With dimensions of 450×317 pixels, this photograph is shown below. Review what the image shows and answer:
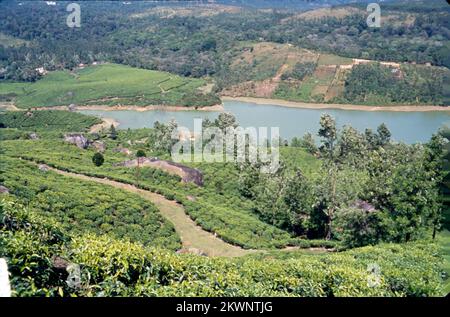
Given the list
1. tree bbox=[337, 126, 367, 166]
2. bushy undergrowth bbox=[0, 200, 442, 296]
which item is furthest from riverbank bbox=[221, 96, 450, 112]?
bushy undergrowth bbox=[0, 200, 442, 296]

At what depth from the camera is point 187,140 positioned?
29312mm

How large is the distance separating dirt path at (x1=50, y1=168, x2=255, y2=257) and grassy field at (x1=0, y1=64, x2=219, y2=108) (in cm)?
3427

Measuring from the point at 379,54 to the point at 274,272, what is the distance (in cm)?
5541

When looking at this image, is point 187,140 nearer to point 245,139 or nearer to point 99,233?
point 245,139

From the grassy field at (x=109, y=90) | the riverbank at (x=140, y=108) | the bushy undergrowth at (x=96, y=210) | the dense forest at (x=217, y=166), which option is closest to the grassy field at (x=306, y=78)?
the dense forest at (x=217, y=166)

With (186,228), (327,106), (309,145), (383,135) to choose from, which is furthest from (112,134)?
(186,228)

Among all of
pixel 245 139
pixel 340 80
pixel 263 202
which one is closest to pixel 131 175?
pixel 263 202

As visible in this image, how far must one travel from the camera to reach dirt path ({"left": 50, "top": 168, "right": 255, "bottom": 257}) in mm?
Result: 10367

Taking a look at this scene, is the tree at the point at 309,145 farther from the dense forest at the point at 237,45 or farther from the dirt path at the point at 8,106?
the dirt path at the point at 8,106

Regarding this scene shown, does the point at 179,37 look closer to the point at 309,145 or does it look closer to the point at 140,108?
the point at 140,108

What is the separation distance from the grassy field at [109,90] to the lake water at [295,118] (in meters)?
2.60

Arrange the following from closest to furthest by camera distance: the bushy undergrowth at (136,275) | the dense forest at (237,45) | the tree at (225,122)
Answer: the bushy undergrowth at (136,275), the tree at (225,122), the dense forest at (237,45)

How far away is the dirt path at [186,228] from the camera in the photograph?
408 inches

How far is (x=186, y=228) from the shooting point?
12016mm
